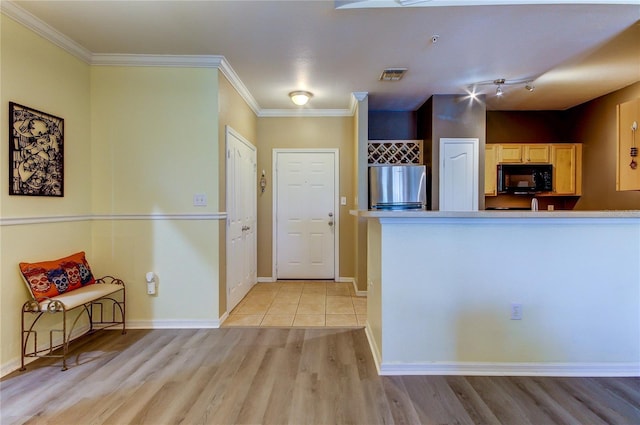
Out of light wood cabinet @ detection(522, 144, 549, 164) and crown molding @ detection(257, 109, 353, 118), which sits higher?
crown molding @ detection(257, 109, 353, 118)

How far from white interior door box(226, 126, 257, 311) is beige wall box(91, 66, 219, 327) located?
1.17 feet

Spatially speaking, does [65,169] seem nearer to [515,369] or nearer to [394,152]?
[394,152]

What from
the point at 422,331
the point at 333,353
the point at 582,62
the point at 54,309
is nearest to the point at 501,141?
the point at 582,62

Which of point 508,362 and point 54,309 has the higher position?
point 54,309

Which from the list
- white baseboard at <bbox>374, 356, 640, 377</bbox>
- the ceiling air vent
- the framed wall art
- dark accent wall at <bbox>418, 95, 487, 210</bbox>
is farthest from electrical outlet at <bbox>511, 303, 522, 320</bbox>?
the framed wall art

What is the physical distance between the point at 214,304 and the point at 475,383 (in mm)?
2265

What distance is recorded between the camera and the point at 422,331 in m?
2.22

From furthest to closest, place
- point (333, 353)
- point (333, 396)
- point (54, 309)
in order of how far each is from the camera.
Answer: point (333, 353) → point (54, 309) → point (333, 396)

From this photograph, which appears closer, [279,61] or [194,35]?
[194,35]

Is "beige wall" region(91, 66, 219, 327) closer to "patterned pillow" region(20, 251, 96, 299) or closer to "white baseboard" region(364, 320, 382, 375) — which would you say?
"patterned pillow" region(20, 251, 96, 299)

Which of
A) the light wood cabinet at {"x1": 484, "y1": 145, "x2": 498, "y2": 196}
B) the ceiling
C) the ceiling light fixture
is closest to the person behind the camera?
the ceiling

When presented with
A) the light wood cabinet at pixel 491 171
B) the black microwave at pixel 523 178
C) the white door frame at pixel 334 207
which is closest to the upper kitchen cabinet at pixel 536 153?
the black microwave at pixel 523 178

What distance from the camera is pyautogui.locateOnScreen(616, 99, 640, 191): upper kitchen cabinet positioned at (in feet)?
8.41

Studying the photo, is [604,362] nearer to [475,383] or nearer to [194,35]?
[475,383]
